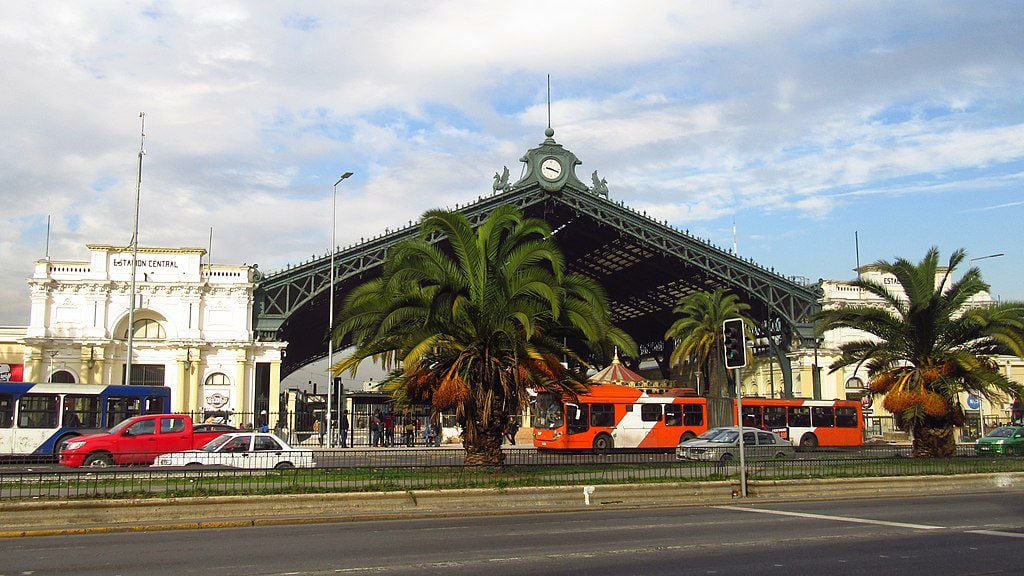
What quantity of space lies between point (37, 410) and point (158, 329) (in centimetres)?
2385

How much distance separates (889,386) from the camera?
2614cm

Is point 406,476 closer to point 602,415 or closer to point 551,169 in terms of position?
point 602,415

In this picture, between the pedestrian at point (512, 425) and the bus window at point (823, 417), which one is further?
the bus window at point (823, 417)

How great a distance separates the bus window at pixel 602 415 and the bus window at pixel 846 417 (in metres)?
11.9

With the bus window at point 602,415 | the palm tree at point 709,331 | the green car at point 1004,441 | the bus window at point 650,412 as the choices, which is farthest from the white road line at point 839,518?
the palm tree at point 709,331

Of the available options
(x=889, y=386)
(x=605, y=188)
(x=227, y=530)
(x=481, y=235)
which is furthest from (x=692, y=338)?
(x=227, y=530)

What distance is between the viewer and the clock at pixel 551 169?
5559cm

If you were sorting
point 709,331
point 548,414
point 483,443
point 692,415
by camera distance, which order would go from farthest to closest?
point 709,331
point 692,415
point 548,414
point 483,443

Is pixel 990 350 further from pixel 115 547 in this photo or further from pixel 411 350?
pixel 115 547

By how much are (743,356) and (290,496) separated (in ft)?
29.5

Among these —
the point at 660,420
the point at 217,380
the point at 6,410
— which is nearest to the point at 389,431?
the point at 660,420

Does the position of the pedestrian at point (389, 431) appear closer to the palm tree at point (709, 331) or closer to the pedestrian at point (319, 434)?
the pedestrian at point (319, 434)

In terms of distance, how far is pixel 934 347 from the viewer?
85.7ft

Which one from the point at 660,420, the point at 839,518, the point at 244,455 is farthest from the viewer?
the point at 660,420
